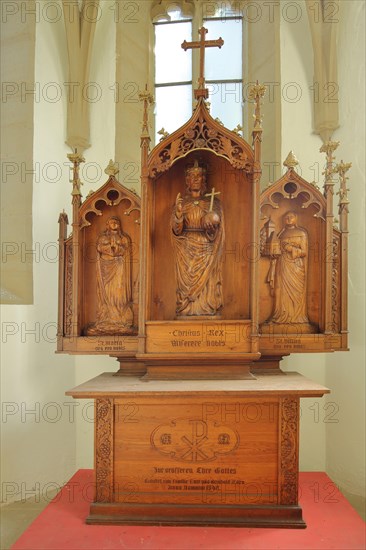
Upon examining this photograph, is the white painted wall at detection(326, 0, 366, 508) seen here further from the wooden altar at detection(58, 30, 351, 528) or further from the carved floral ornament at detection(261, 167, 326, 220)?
the carved floral ornament at detection(261, 167, 326, 220)

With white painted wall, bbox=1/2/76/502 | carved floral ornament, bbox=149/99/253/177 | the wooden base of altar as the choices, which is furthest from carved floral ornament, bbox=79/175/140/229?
the wooden base of altar

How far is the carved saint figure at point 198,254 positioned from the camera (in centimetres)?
379

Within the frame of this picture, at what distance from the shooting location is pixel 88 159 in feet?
17.4

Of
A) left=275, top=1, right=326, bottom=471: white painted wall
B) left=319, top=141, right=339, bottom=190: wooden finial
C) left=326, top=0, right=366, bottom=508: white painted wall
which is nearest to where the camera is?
left=319, top=141, right=339, bottom=190: wooden finial

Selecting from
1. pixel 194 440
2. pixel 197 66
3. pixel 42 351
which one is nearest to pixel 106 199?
pixel 42 351

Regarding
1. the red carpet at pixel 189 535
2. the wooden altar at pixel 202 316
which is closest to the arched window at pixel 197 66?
the wooden altar at pixel 202 316

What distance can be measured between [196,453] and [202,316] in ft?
3.60

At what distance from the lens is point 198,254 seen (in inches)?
150

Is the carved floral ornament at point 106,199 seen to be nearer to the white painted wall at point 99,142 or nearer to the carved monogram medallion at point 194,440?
the white painted wall at point 99,142

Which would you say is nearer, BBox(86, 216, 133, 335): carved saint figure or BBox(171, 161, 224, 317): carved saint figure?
BBox(171, 161, 224, 317): carved saint figure

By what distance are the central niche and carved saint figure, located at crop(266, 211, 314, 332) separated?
24 centimetres

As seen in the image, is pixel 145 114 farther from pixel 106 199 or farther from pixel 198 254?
pixel 198 254

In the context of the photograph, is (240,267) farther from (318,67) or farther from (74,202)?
(318,67)

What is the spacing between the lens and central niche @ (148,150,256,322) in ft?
12.5
